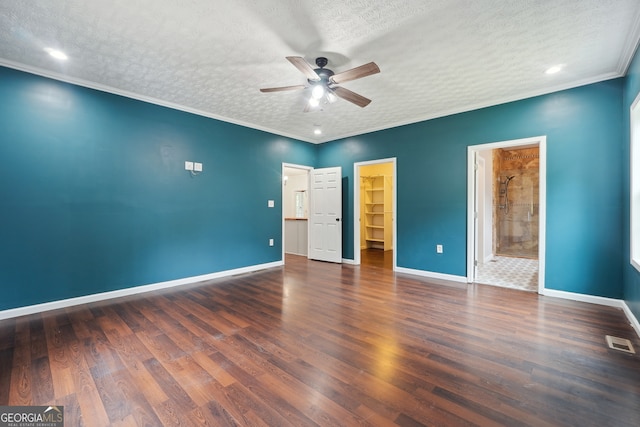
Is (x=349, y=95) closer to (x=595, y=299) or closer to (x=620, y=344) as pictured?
(x=620, y=344)

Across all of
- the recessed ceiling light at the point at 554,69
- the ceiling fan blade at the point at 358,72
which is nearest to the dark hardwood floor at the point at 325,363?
the ceiling fan blade at the point at 358,72

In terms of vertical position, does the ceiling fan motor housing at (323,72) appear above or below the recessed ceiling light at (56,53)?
below

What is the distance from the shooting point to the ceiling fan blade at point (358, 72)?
93.3 inches

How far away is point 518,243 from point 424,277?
3709 millimetres

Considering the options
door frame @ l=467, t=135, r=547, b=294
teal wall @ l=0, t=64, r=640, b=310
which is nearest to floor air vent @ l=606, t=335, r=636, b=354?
teal wall @ l=0, t=64, r=640, b=310

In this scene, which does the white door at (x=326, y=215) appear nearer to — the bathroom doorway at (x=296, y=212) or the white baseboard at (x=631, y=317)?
the bathroom doorway at (x=296, y=212)

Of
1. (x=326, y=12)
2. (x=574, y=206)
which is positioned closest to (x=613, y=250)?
(x=574, y=206)

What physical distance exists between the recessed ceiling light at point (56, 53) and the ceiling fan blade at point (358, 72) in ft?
8.80

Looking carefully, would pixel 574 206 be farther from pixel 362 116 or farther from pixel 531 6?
pixel 362 116

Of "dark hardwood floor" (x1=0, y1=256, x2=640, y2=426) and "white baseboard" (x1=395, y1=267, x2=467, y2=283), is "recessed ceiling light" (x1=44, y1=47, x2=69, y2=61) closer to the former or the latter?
"dark hardwood floor" (x1=0, y1=256, x2=640, y2=426)

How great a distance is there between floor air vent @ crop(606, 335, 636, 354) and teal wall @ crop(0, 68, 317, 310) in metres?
4.65

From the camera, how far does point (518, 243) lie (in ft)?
21.8

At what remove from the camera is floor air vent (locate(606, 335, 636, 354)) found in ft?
7.22

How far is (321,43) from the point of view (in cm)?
252
